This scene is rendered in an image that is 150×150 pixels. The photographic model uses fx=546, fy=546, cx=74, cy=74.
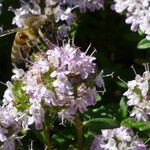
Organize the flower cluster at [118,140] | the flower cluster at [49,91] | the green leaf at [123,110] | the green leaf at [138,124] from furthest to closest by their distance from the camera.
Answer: the green leaf at [123,110] → the green leaf at [138,124] → the flower cluster at [118,140] → the flower cluster at [49,91]

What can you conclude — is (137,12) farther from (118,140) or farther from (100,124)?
(118,140)

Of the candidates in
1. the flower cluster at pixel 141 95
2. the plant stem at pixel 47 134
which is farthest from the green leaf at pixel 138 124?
the plant stem at pixel 47 134

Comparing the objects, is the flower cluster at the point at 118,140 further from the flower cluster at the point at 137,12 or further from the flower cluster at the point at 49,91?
Answer: the flower cluster at the point at 137,12

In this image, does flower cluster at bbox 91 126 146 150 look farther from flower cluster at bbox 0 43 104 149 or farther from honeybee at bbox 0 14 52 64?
honeybee at bbox 0 14 52 64

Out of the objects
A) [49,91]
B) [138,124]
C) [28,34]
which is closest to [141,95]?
[138,124]

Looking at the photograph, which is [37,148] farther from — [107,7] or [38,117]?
[107,7]

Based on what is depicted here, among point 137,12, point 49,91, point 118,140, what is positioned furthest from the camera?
Result: point 137,12

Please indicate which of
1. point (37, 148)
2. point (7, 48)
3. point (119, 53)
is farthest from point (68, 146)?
point (119, 53)
